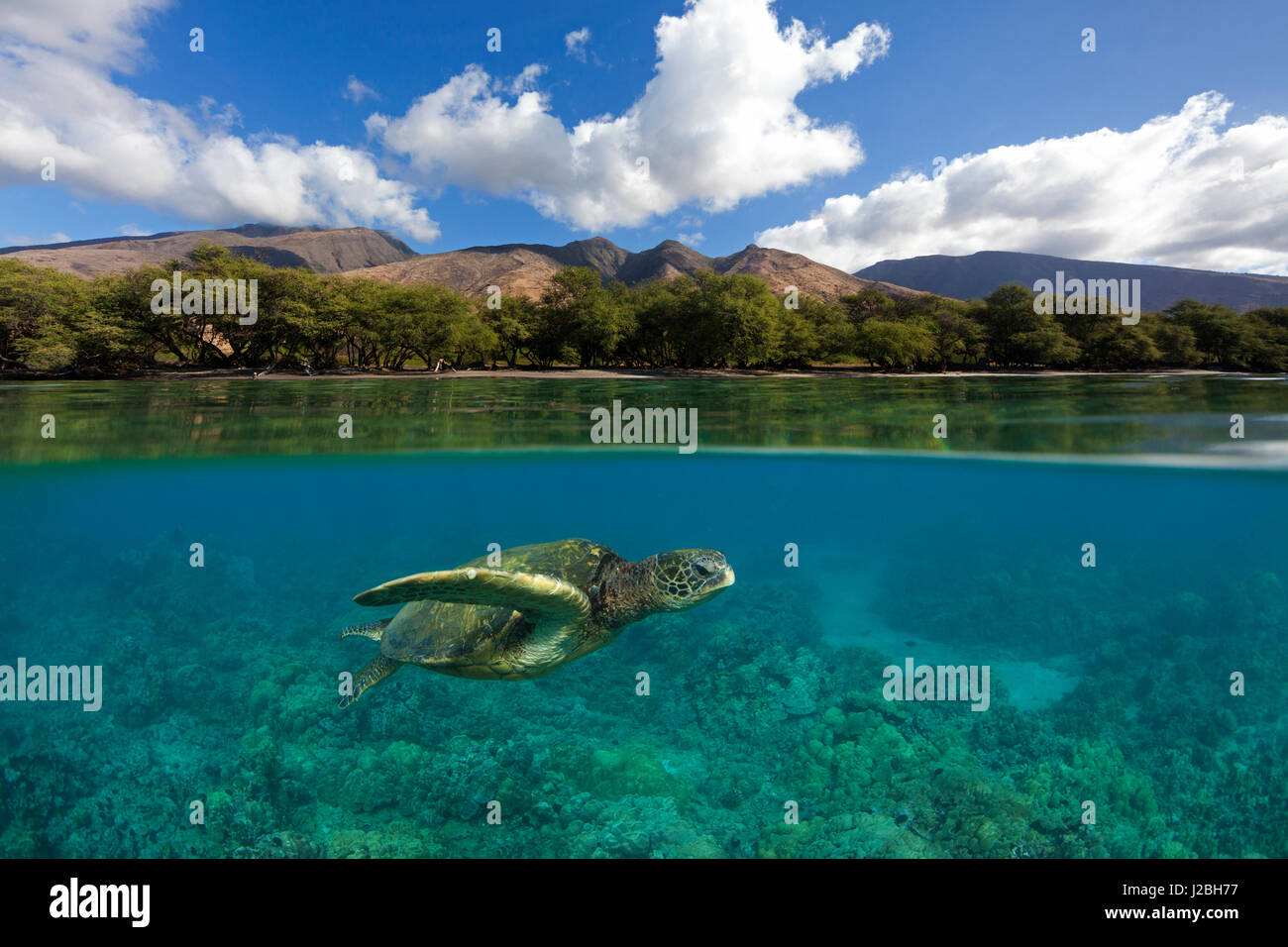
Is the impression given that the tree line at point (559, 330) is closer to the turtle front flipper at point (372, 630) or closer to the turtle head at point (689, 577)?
the turtle front flipper at point (372, 630)

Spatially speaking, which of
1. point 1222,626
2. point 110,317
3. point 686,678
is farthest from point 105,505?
point 1222,626

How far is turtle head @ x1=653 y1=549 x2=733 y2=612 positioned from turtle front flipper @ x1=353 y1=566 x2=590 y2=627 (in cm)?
70

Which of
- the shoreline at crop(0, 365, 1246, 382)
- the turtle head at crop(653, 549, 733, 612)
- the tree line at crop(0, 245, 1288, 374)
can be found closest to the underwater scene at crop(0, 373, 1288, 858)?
the turtle head at crop(653, 549, 733, 612)

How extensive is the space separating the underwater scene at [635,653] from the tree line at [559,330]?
41.9 ft

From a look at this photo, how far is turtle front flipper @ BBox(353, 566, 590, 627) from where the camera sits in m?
3.69

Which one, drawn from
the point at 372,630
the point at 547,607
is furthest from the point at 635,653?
the point at 547,607

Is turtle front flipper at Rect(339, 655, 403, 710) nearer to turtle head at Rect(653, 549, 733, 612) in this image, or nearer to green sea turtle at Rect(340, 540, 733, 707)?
green sea turtle at Rect(340, 540, 733, 707)

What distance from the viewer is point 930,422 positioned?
17.0 metres

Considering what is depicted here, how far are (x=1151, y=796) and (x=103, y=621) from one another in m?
20.9

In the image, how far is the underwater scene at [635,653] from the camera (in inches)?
266

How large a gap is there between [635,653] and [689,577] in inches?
310

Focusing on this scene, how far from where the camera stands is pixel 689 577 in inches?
197

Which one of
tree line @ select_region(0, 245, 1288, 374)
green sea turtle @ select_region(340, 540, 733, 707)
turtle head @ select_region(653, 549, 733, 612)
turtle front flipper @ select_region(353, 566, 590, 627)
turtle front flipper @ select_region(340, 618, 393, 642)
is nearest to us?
turtle front flipper @ select_region(353, 566, 590, 627)

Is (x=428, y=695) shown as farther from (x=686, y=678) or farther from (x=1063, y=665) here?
(x=1063, y=665)
